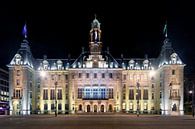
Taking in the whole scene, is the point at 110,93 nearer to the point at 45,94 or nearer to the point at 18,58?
the point at 45,94

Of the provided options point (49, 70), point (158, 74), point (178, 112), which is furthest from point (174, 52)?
point (49, 70)

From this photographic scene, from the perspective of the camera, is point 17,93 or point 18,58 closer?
point 17,93

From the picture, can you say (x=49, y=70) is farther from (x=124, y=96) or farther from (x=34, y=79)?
(x=124, y=96)

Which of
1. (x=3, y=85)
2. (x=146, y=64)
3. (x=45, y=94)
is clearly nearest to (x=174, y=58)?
(x=146, y=64)

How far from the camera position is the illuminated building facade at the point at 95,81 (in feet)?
475

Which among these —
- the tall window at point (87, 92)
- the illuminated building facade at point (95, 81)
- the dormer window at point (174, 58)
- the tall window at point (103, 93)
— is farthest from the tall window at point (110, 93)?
the dormer window at point (174, 58)

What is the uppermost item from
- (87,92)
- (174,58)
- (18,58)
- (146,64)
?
(18,58)

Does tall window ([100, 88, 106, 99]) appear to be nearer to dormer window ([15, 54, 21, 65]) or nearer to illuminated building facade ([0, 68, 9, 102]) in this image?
dormer window ([15, 54, 21, 65])

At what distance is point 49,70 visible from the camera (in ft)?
499

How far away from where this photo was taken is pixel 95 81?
5851 inches

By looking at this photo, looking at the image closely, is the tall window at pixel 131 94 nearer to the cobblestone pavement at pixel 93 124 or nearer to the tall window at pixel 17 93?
the tall window at pixel 17 93

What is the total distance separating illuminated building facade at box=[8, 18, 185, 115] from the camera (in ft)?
475

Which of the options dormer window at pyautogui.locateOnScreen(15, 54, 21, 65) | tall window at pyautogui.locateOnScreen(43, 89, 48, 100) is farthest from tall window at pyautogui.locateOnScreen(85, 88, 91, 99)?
dormer window at pyautogui.locateOnScreen(15, 54, 21, 65)

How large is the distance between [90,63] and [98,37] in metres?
10.3
